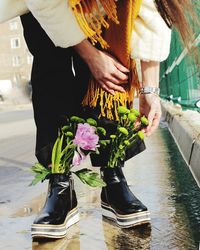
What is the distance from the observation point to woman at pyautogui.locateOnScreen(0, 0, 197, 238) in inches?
79.2

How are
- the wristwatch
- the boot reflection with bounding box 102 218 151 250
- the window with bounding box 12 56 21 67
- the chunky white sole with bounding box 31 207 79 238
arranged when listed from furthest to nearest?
the window with bounding box 12 56 21 67 < the wristwatch < the chunky white sole with bounding box 31 207 79 238 < the boot reflection with bounding box 102 218 151 250

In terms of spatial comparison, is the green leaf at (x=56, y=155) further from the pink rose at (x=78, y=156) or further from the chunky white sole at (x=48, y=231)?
the chunky white sole at (x=48, y=231)

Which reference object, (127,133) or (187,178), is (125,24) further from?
(187,178)

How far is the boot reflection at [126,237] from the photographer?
6.19 feet

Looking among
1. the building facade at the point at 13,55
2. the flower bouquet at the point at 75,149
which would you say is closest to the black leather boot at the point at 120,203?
the flower bouquet at the point at 75,149

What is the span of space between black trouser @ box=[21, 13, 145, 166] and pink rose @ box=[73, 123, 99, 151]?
0.48 ft

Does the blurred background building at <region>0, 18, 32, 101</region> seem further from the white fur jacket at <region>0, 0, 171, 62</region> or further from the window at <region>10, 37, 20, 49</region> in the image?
the white fur jacket at <region>0, 0, 171, 62</region>

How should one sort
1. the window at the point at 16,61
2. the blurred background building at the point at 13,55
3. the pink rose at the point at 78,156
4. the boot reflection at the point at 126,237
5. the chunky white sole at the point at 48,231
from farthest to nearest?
the window at the point at 16,61 → the blurred background building at the point at 13,55 → the pink rose at the point at 78,156 → the chunky white sole at the point at 48,231 → the boot reflection at the point at 126,237

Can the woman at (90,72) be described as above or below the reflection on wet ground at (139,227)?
above

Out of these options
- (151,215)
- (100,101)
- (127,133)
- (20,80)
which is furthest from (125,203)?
(20,80)

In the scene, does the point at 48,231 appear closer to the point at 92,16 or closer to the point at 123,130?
the point at 123,130

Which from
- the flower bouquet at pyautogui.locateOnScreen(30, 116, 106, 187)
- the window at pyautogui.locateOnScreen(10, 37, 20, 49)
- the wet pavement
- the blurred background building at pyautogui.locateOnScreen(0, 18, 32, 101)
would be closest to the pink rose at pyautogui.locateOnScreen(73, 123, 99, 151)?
→ the flower bouquet at pyautogui.locateOnScreen(30, 116, 106, 187)

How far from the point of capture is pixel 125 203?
2217mm

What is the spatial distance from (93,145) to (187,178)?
3.51 ft
